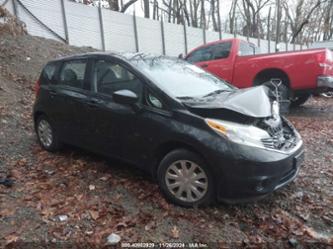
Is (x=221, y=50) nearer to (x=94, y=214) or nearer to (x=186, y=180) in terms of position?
(x=186, y=180)

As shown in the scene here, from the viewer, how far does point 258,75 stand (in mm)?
8578

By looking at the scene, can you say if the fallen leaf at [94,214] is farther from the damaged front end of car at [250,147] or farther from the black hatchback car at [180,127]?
the damaged front end of car at [250,147]

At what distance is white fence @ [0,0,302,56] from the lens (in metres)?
12.8

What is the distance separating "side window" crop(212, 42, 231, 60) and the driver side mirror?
18.7 ft

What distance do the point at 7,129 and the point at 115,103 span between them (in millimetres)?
3225

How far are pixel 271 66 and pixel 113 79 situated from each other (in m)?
5.02

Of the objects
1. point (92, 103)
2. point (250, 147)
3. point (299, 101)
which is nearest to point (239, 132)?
point (250, 147)

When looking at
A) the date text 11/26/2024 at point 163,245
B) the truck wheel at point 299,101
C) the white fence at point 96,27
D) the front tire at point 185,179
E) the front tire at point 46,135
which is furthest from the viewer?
the white fence at point 96,27

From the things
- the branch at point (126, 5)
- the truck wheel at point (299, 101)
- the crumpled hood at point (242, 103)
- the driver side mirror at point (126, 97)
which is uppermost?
the branch at point (126, 5)

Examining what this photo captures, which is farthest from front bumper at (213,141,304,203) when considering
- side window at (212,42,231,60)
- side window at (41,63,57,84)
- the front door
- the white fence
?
the white fence

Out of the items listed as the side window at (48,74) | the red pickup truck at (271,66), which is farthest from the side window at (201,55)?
the side window at (48,74)

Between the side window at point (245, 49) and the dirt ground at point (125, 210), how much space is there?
415 cm

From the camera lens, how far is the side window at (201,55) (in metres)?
9.54

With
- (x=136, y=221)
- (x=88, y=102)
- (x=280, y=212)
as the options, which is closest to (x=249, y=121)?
(x=280, y=212)
